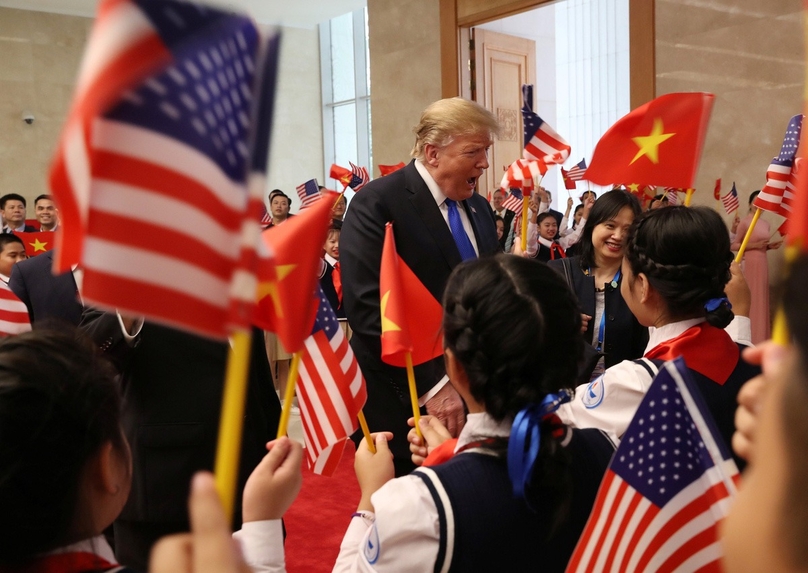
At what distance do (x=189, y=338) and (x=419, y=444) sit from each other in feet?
2.42

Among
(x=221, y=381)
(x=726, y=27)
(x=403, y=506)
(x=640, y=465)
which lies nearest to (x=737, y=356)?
(x=640, y=465)

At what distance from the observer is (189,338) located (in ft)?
6.71

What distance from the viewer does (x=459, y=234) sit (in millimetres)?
2818

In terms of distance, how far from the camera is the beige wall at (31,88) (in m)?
12.7

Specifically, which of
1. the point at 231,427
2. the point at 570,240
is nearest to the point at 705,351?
the point at 231,427

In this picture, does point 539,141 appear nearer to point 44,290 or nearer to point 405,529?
point 44,290

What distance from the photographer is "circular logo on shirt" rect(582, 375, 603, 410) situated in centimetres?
179


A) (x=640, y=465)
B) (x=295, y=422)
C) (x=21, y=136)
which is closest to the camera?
(x=640, y=465)

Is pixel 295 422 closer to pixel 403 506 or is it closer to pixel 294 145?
pixel 403 506

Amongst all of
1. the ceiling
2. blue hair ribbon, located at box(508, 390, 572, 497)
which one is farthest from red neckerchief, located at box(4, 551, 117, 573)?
the ceiling

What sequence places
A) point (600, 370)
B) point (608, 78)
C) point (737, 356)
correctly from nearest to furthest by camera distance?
point (737, 356) < point (600, 370) < point (608, 78)

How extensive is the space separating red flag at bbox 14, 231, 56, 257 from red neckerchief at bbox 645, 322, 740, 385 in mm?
5003

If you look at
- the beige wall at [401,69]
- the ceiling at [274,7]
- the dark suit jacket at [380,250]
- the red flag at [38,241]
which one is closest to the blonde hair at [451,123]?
the dark suit jacket at [380,250]

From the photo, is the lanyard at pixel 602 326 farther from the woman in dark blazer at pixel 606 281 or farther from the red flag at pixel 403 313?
the red flag at pixel 403 313
